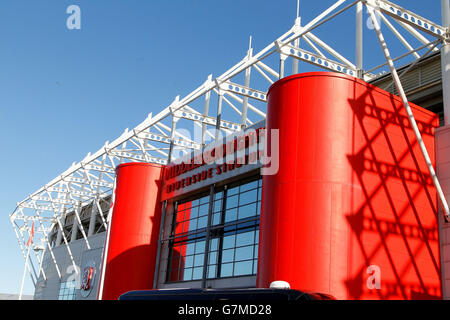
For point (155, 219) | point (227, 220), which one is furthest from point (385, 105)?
point (155, 219)

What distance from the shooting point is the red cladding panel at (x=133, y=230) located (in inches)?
1419

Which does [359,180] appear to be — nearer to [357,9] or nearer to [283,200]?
[283,200]

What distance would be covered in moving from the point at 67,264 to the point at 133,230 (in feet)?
75.1

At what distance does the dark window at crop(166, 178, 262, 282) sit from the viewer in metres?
30.6

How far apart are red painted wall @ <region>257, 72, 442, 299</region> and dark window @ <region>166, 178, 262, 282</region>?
7050mm

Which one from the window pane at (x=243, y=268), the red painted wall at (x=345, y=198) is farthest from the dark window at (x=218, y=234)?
the red painted wall at (x=345, y=198)

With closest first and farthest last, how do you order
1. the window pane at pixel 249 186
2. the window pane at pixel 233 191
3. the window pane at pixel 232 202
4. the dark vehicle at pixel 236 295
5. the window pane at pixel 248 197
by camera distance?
the dark vehicle at pixel 236 295 → the window pane at pixel 248 197 → the window pane at pixel 249 186 → the window pane at pixel 232 202 → the window pane at pixel 233 191

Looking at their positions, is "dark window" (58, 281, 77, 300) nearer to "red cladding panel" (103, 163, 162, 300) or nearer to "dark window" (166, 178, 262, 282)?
"red cladding panel" (103, 163, 162, 300)

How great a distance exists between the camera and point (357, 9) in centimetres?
3275

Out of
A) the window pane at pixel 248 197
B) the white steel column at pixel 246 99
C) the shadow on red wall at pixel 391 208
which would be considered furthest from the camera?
the white steel column at pixel 246 99

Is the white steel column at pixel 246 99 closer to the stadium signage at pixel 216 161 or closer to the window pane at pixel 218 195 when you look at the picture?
the stadium signage at pixel 216 161

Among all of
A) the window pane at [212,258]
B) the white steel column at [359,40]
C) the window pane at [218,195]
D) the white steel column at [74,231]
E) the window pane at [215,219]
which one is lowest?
the window pane at [212,258]

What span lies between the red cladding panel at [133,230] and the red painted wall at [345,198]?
15.7 m

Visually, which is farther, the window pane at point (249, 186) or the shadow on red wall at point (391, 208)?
the window pane at point (249, 186)
